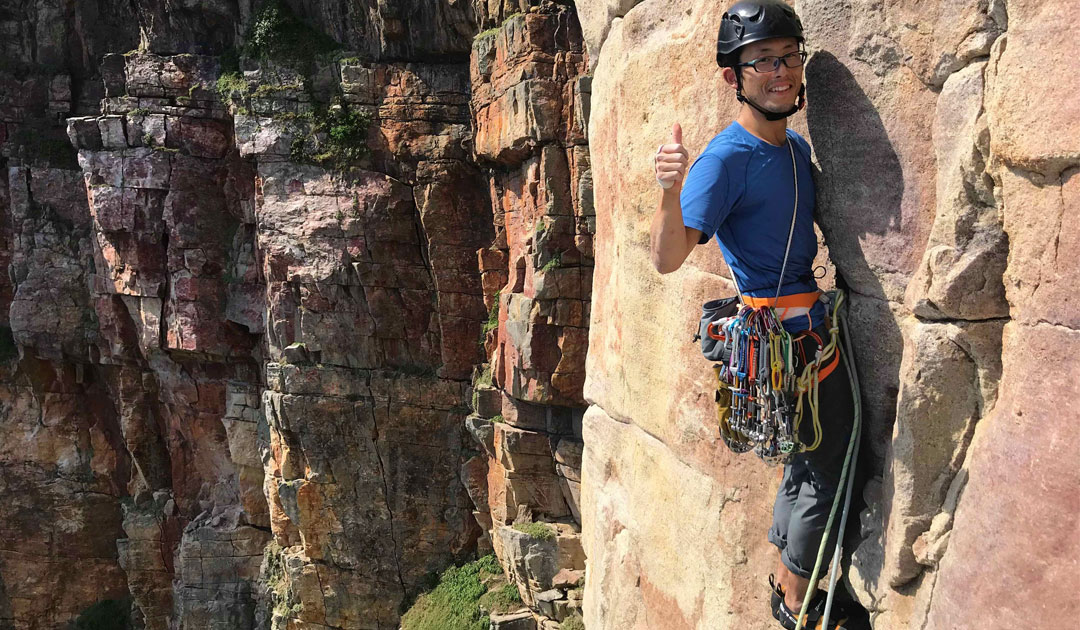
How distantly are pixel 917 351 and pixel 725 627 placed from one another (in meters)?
1.72

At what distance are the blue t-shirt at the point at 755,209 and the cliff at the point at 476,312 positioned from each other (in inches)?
6.3

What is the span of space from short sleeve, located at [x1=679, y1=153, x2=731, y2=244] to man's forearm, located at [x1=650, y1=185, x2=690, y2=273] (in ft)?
0.15

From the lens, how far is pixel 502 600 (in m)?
15.6

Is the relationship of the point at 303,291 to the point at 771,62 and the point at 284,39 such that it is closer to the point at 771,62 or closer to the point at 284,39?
the point at 284,39

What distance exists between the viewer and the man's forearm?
323cm

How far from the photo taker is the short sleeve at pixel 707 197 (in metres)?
3.27

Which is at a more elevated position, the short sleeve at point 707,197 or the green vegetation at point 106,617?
the short sleeve at point 707,197

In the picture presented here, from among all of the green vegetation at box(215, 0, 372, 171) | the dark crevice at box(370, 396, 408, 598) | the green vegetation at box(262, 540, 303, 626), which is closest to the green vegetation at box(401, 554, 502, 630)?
the dark crevice at box(370, 396, 408, 598)

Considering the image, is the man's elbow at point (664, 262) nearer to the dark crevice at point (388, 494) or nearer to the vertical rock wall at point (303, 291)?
the vertical rock wall at point (303, 291)

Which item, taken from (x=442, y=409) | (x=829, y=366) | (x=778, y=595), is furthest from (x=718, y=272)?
(x=442, y=409)

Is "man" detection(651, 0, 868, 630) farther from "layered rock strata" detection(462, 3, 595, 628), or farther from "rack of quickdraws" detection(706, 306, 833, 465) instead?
"layered rock strata" detection(462, 3, 595, 628)

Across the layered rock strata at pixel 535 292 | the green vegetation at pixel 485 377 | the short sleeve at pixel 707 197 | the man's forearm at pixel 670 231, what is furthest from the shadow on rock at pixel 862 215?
the green vegetation at pixel 485 377

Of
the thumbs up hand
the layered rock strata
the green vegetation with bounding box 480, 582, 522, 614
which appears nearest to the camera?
the thumbs up hand

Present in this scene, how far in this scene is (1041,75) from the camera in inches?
99.9
